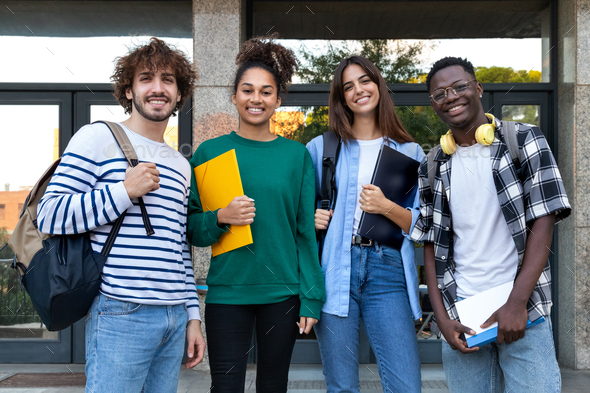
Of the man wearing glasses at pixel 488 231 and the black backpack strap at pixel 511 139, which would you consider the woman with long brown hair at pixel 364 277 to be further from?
the black backpack strap at pixel 511 139

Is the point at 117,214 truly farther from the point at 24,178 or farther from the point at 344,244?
the point at 24,178

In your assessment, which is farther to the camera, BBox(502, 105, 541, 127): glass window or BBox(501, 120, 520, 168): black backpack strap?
BBox(502, 105, 541, 127): glass window

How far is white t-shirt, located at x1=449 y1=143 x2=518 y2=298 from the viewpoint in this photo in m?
1.93

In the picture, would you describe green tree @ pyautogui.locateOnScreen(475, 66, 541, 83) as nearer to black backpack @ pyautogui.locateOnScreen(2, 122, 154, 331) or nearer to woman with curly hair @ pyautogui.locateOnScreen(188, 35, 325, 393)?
woman with curly hair @ pyautogui.locateOnScreen(188, 35, 325, 393)

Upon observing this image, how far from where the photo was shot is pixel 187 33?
5.00 meters

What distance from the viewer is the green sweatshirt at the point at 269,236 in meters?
2.16

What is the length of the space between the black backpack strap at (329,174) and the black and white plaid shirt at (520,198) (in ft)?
1.72

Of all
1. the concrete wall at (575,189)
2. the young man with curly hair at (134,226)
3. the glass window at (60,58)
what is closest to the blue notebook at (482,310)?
the young man with curly hair at (134,226)

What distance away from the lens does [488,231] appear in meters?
1.96

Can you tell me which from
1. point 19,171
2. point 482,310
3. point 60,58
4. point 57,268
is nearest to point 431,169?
point 482,310

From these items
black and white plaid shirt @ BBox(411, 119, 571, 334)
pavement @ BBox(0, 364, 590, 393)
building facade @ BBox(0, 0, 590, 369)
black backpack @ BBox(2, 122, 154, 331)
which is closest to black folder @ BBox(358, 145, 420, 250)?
black and white plaid shirt @ BBox(411, 119, 571, 334)

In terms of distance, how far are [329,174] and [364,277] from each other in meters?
0.55

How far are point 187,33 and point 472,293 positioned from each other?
164 inches

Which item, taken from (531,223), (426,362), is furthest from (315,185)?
(426,362)
